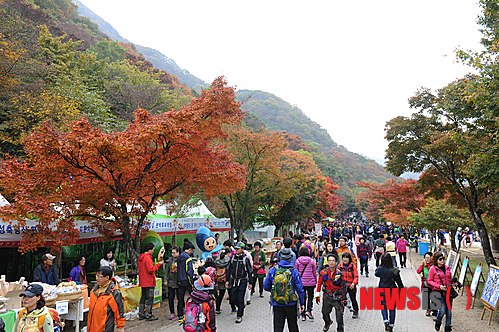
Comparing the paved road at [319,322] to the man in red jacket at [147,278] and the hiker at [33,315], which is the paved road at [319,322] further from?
the hiker at [33,315]

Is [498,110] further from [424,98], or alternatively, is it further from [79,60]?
[79,60]

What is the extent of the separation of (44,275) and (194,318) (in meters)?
4.91

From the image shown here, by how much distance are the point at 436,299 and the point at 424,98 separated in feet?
35.2

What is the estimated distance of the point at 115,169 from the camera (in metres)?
9.41

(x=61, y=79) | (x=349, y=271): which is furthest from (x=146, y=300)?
(x=61, y=79)

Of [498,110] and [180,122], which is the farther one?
[180,122]

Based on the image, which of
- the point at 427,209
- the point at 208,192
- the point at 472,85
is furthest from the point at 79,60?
the point at 472,85

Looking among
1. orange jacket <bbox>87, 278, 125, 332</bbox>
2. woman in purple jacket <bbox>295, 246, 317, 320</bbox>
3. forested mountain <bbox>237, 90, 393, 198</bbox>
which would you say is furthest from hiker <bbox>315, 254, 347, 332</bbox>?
forested mountain <bbox>237, 90, 393, 198</bbox>

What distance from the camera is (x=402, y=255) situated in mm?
18375

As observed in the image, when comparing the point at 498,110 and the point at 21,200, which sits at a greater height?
the point at 498,110

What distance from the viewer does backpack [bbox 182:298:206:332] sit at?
5.45 m

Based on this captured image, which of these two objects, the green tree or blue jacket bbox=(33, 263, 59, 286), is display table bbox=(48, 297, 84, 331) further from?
the green tree

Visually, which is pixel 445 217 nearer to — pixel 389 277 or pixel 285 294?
pixel 389 277

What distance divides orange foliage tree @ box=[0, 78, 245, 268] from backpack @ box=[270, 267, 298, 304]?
4.89 m
